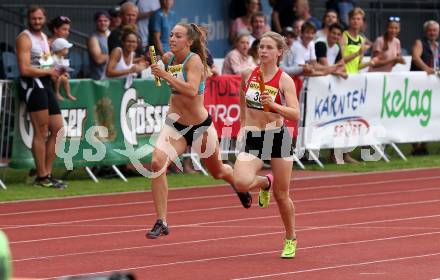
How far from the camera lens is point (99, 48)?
17406 millimetres

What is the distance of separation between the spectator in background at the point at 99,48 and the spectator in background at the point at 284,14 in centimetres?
401

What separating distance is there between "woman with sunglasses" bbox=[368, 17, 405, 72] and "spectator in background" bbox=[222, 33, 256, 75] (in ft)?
10.1

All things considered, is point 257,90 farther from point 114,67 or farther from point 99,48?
point 99,48

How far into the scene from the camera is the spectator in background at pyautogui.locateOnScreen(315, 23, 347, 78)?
19422 mm

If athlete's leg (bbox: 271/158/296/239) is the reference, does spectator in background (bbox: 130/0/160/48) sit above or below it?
above

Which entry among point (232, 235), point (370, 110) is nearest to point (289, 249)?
point (232, 235)

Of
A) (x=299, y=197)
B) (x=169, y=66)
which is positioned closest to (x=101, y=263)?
(x=169, y=66)

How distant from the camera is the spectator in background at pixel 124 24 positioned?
671 inches

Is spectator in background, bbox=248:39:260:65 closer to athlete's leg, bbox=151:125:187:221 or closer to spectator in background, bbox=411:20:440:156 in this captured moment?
spectator in background, bbox=411:20:440:156

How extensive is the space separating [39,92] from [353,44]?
5.93m

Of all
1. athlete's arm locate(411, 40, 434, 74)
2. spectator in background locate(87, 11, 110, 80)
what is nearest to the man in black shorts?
spectator in background locate(87, 11, 110, 80)

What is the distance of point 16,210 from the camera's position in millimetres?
14008

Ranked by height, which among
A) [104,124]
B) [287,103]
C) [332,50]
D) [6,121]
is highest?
[287,103]

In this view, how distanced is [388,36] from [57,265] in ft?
40.6
